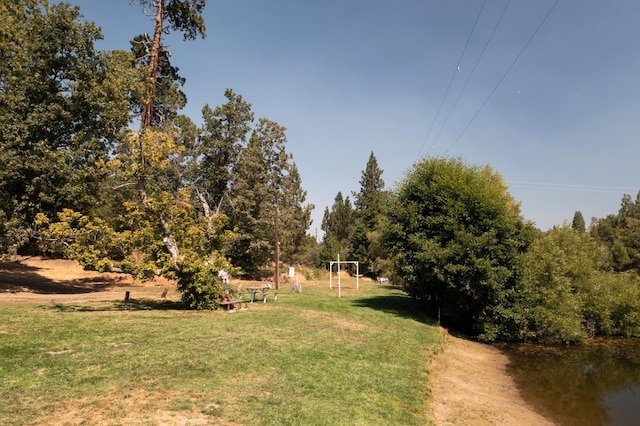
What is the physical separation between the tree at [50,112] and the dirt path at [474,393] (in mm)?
19153

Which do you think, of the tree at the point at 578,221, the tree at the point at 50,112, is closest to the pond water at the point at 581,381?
the tree at the point at 50,112

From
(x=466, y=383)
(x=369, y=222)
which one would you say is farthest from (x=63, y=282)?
(x=369, y=222)

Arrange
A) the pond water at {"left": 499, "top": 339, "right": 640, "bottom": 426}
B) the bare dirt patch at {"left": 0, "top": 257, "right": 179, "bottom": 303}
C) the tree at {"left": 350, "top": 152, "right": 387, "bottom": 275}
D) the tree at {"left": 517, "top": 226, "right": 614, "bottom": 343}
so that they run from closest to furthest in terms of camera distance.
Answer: the pond water at {"left": 499, "top": 339, "right": 640, "bottom": 426} < the tree at {"left": 517, "top": 226, "right": 614, "bottom": 343} < the bare dirt patch at {"left": 0, "top": 257, "right": 179, "bottom": 303} < the tree at {"left": 350, "top": 152, "right": 387, "bottom": 275}

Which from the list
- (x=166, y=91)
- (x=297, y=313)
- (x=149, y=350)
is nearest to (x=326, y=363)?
(x=149, y=350)

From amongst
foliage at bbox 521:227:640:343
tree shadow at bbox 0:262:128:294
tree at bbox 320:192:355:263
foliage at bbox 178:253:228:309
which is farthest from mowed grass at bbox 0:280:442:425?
tree at bbox 320:192:355:263

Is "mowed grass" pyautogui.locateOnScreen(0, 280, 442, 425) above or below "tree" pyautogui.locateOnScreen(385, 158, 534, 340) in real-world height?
below

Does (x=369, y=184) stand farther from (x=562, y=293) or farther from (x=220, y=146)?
(x=562, y=293)

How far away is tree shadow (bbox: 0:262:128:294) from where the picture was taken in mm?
23423

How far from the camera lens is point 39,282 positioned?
88.4 ft

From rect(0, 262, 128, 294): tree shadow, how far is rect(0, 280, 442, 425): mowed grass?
365 inches

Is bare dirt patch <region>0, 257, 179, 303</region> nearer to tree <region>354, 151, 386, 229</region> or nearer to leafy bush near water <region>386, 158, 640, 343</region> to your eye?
leafy bush near water <region>386, 158, 640, 343</region>

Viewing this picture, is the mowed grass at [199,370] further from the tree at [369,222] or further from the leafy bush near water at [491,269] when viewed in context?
the tree at [369,222]

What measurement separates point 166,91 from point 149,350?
63.1 ft

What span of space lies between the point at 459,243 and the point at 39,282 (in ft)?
91.8
